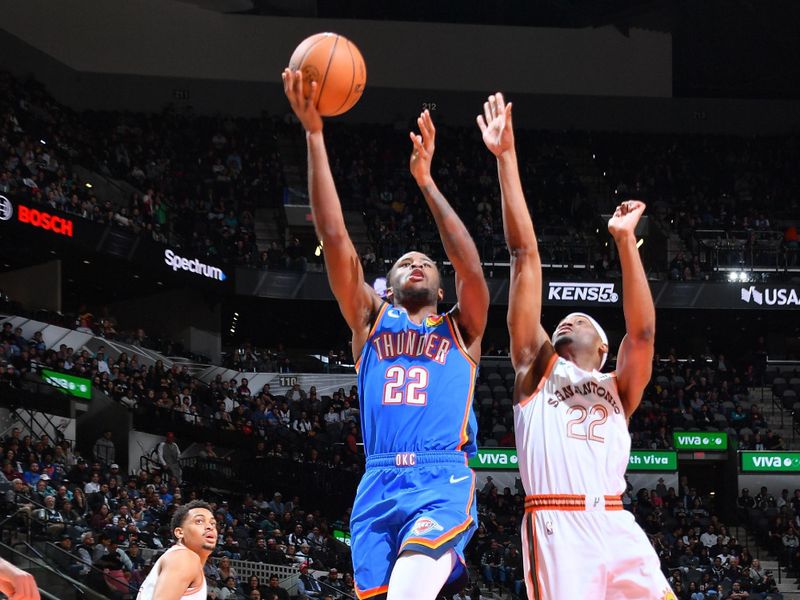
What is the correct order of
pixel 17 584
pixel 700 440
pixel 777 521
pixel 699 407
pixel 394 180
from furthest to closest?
pixel 394 180
pixel 699 407
pixel 700 440
pixel 777 521
pixel 17 584

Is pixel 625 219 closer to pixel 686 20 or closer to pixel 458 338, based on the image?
pixel 458 338

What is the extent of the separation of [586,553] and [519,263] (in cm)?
119

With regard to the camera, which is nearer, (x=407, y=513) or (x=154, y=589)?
(x=407, y=513)

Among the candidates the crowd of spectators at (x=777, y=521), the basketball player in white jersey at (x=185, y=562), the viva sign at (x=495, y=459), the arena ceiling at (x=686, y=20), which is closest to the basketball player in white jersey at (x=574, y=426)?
the basketball player in white jersey at (x=185, y=562)

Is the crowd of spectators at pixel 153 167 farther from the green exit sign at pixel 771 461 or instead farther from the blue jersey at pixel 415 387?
the blue jersey at pixel 415 387

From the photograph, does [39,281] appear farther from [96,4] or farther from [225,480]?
[96,4]

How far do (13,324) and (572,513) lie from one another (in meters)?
20.1

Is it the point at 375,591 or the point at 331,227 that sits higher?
the point at 331,227

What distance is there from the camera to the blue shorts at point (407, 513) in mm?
4598

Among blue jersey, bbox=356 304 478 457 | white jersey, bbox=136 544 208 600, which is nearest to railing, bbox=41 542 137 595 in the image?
white jersey, bbox=136 544 208 600

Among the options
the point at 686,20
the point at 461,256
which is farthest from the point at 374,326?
the point at 686,20

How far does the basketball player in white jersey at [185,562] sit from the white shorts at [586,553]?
2.35 m

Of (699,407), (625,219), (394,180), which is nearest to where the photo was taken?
(625,219)

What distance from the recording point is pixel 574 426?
4.78 meters
